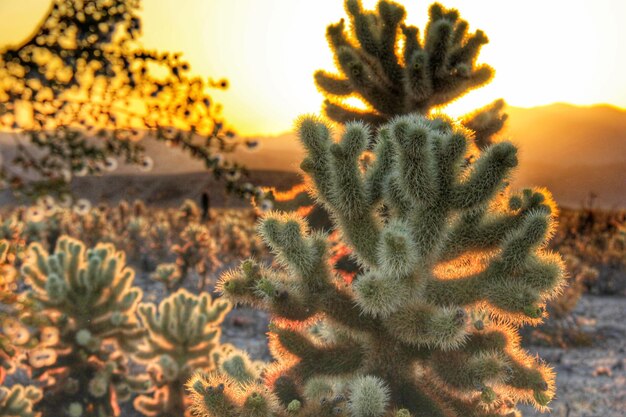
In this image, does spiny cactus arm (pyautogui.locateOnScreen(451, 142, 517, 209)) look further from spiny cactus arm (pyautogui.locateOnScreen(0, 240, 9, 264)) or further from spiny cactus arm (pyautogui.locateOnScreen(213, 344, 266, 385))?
spiny cactus arm (pyautogui.locateOnScreen(0, 240, 9, 264))

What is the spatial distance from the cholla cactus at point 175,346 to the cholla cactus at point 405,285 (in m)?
3.79

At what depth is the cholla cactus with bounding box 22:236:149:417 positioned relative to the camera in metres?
6.23

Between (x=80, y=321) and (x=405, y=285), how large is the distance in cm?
460

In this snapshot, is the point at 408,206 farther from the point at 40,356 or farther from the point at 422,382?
the point at 40,356

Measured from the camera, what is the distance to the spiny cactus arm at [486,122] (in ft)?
12.8

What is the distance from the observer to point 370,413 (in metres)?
2.44

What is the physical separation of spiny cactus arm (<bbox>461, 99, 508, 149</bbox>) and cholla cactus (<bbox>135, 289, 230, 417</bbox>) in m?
3.33

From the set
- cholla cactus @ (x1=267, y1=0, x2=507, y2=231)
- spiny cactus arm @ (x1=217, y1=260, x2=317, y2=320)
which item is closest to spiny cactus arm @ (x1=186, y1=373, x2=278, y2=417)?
spiny cactus arm @ (x1=217, y1=260, x2=317, y2=320)

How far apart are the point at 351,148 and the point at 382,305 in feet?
1.98

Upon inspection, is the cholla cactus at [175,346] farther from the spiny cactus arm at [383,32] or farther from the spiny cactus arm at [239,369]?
the spiny cactus arm at [383,32]

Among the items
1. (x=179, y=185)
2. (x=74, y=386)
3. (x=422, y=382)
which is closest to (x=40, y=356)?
(x=74, y=386)

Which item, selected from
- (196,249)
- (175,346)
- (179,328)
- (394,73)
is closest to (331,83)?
(394,73)

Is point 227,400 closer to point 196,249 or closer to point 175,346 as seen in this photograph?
point 175,346

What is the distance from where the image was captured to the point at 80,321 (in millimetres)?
6254
